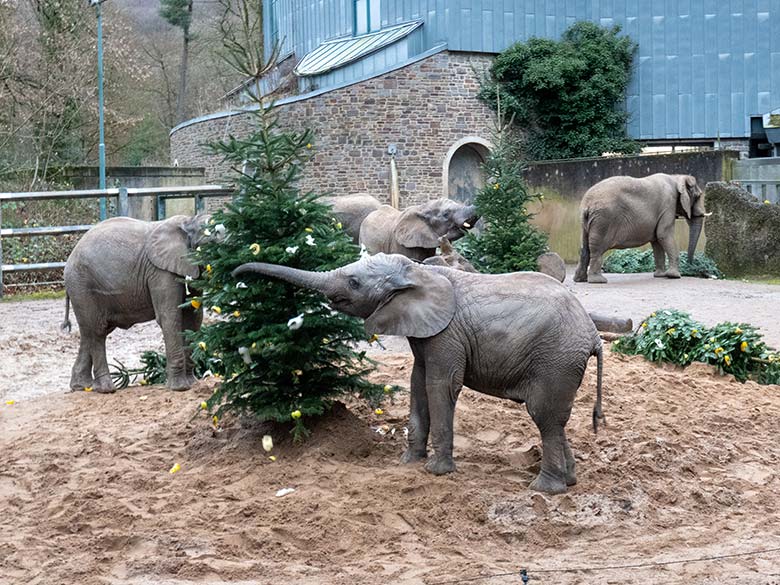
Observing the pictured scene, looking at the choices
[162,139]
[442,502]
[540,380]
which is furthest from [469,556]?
[162,139]

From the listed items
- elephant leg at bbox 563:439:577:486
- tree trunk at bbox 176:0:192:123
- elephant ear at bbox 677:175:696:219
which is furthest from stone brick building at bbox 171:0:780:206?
elephant leg at bbox 563:439:577:486

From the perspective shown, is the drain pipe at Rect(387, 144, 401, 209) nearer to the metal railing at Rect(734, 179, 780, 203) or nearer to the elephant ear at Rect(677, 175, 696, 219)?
the metal railing at Rect(734, 179, 780, 203)

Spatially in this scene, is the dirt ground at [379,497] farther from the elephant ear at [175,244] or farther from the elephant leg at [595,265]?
the elephant leg at [595,265]

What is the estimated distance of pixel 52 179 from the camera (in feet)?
91.5

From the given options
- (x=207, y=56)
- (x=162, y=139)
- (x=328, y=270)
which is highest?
(x=207, y=56)

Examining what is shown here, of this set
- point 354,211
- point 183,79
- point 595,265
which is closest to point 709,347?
point 354,211

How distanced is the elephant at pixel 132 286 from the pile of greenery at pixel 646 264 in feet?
40.7

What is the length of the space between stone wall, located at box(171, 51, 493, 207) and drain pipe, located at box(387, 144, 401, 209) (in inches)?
5.8

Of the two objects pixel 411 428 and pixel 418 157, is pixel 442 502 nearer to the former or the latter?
pixel 411 428

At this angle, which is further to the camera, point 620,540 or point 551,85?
point 551,85

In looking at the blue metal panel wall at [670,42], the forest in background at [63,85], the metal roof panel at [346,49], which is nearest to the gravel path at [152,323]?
the forest in background at [63,85]

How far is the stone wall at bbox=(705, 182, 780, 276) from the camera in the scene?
789 inches

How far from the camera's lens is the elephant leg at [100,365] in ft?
33.8

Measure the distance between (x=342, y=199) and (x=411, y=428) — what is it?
10.4m
